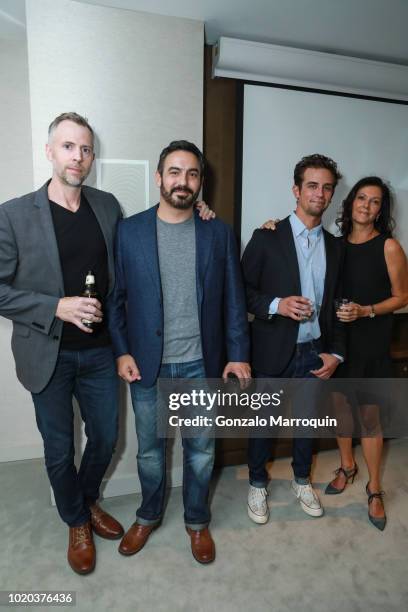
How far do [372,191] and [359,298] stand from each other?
2.01ft

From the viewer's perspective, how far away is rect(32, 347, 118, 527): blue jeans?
1854mm

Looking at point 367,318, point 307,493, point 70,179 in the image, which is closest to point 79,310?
point 70,179

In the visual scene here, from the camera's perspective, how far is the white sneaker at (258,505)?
2271 millimetres

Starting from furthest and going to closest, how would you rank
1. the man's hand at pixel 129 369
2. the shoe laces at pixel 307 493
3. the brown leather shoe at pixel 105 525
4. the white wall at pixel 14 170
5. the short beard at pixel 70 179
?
the white wall at pixel 14 170 < the shoe laces at pixel 307 493 < the brown leather shoe at pixel 105 525 < the man's hand at pixel 129 369 < the short beard at pixel 70 179

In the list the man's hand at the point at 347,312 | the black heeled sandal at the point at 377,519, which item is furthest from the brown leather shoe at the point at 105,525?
the man's hand at the point at 347,312

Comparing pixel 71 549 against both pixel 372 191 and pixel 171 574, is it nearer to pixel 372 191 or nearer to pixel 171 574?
pixel 171 574

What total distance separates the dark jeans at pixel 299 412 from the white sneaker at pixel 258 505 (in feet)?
0.13

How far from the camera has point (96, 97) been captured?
2.15 metres

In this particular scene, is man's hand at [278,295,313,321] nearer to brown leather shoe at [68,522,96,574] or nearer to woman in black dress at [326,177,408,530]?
woman in black dress at [326,177,408,530]

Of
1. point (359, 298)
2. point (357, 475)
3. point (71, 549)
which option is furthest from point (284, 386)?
point (71, 549)

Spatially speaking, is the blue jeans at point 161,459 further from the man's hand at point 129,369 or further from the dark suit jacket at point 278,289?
the dark suit jacket at point 278,289

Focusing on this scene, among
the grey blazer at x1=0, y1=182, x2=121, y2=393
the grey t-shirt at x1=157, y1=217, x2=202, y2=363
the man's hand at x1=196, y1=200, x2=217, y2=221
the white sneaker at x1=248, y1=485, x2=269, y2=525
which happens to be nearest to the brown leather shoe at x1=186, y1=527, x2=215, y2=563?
the white sneaker at x1=248, y1=485, x2=269, y2=525

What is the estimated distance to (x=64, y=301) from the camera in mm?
1728

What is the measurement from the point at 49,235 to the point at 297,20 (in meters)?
1.89
